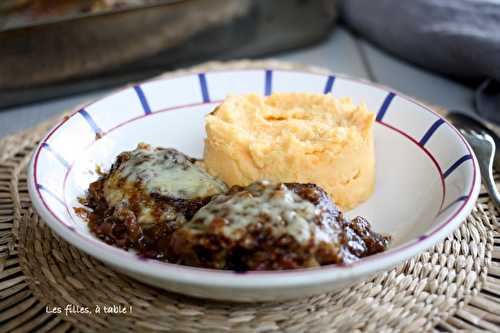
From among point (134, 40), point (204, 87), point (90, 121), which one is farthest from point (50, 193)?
point (134, 40)

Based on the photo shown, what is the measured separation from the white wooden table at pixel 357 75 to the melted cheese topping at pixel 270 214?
6.61ft

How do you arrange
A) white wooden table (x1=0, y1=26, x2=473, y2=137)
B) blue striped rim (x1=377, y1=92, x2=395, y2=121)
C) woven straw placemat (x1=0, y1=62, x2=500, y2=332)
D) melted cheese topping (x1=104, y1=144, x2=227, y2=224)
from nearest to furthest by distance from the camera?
woven straw placemat (x1=0, y1=62, x2=500, y2=332) → melted cheese topping (x1=104, y1=144, x2=227, y2=224) → blue striped rim (x1=377, y1=92, x2=395, y2=121) → white wooden table (x1=0, y1=26, x2=473, y2=137)

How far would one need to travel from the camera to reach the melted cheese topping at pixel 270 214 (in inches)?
71.4

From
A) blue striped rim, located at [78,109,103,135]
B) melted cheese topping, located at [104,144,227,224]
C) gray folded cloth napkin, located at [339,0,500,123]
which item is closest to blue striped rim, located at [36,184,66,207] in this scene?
melted cheese topping, located at [104,144,227,224]

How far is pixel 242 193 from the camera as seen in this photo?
1986 mm

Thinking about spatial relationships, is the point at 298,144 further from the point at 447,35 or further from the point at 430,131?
the point at 447,35

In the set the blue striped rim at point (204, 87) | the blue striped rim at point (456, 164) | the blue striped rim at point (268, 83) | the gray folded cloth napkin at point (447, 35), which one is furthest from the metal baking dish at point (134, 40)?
the blue striped rim at point (456, 164)

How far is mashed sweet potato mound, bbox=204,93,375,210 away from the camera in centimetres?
238

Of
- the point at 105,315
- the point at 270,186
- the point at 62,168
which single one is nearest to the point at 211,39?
the point at 62,168

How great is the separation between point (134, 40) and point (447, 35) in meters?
1.84

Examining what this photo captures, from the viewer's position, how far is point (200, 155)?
113 inches

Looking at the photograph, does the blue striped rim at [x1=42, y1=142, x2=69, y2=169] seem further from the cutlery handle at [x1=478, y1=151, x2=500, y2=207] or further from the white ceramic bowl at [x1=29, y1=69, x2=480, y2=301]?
the cutlery handle at [x1=478, y1=151, x2=500, y2=207]

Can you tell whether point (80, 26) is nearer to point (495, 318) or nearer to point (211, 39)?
point (211, 39)

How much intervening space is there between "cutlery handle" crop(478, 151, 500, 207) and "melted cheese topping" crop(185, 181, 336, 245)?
964 millimetres
